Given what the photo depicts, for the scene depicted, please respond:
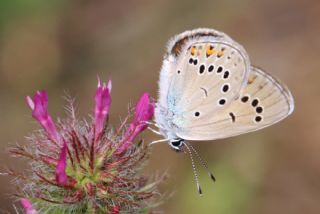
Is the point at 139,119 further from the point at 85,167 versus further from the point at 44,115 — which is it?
the point at 44,115

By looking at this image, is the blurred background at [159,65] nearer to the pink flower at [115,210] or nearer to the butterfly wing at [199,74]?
the butterfly wing at [199,74]

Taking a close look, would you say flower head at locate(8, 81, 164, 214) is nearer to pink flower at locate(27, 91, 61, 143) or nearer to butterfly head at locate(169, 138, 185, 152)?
pink flower at locate(27, 91, 61, 143)

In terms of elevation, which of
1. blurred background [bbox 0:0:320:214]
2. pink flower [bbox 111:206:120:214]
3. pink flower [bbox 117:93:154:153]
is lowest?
pink flower [bbox 111:206:120:214]

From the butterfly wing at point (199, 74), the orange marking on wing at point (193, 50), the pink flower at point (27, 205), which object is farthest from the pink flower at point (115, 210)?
the orange marking on wing at point (193, 50)

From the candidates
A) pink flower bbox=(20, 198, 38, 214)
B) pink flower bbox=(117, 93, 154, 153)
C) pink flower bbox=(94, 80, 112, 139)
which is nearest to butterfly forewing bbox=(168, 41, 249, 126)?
pink flower bbox=(117, 93, 154, 153)

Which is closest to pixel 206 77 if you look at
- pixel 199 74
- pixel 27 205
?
pixel 199 74

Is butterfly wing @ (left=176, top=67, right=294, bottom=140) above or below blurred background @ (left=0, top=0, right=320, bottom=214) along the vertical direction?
below
